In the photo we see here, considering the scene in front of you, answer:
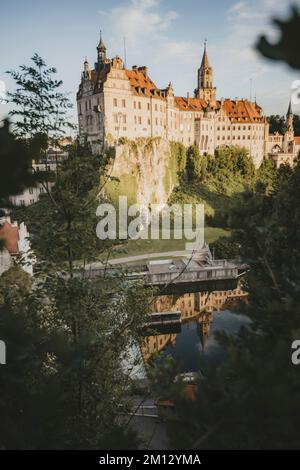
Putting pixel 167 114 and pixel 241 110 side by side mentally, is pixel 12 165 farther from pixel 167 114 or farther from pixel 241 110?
pixel 241 110

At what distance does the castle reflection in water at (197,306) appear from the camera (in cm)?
A: 2562

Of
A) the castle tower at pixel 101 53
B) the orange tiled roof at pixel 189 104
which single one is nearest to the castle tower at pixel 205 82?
the orange tiled roof at pixel 189 104

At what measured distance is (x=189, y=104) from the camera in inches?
2625

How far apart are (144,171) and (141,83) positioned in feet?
50.7

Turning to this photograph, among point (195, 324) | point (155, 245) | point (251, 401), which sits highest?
point (251, 401)

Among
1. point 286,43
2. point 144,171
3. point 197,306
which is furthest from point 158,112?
point 286,43

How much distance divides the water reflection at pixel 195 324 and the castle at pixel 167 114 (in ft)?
61.4

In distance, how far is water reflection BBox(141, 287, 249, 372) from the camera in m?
23.0

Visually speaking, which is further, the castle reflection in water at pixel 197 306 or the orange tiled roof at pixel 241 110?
the orange tiled roof at pixel 241 110

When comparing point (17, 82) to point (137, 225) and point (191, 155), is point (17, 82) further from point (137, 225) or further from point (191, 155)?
point (191, 155)

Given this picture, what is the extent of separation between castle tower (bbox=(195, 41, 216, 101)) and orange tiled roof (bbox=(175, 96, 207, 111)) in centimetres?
550

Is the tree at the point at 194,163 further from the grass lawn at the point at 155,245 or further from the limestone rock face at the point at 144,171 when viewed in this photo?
the grass lawn at the point at 155,245

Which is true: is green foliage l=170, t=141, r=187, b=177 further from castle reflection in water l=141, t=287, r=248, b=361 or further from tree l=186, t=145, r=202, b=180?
castle reflection in water l=141, t=287, r=248, b=361

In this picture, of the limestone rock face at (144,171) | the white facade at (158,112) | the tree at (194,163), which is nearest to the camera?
the limestone rock face at (144,171)
